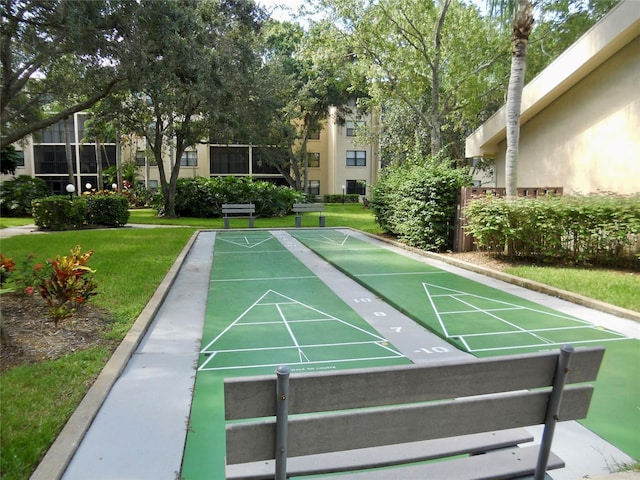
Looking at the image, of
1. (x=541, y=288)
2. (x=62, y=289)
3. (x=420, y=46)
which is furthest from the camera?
(x=420, y=46)

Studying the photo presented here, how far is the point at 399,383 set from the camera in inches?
84.3

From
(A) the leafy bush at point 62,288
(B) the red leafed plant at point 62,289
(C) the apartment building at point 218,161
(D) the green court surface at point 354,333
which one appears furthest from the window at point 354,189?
(B) the red leafed plant at point 62,289

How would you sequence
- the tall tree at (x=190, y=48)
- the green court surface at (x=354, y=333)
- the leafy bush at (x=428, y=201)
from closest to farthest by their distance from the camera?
the green court surface at (x=354, y=333) < the tall tree at (x=190, y=48) < the leafy bush at (x=428, y=201)

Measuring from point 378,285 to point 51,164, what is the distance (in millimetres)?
55483

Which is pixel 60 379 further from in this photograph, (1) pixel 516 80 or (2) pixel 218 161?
(2) pixel 218 161

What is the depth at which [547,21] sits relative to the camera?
23266 mm

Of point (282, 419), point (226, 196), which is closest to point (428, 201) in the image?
point (282, 419)

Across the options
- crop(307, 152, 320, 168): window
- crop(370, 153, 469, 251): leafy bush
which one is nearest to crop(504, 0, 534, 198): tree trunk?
crop(370, 153, 469, 251): leafy bush

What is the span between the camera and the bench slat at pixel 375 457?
2293mm

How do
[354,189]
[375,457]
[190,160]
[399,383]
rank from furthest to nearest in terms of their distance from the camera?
1. [190,160]
2. [354,189]
3. [375,457]
4. [399,383]

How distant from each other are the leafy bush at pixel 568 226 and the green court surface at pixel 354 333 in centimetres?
189

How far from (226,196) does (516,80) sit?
1832 centimetres

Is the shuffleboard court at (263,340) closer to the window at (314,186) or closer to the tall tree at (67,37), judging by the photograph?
the tall tree at (67,37)

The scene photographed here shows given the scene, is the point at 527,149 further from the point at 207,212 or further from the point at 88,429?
the point at 207,212
